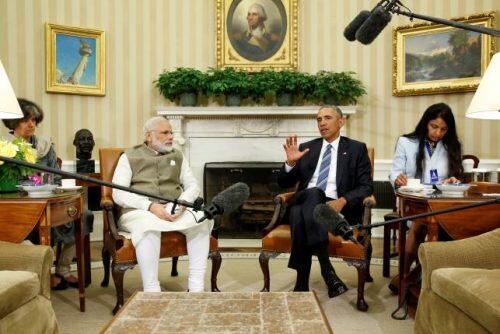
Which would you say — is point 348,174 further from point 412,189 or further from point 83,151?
point 83,151

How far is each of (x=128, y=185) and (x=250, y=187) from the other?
2591 mm

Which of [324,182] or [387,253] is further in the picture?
[387,253]

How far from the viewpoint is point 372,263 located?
4504mm

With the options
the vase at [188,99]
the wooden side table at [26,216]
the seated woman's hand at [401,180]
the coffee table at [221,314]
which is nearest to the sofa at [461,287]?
the coffee table at [221,314]

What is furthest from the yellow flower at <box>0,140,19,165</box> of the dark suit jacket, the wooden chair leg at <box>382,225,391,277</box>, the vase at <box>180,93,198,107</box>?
the vase at <box>180,93,198,107</box>

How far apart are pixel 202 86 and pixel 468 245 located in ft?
13.2

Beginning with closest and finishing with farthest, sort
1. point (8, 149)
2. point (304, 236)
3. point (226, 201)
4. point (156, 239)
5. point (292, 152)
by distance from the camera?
point (226, 201)
point (8, 149)
point (156, 239)
point (304, 236)
point (292, 152)

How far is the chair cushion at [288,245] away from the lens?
123 inches

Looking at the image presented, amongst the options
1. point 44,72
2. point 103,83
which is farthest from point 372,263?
point 44,72

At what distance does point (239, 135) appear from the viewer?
599cm

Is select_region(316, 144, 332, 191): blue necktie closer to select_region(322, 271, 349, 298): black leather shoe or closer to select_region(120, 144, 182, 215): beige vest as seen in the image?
select_region(322, 271, 349, 298): black leather shoe

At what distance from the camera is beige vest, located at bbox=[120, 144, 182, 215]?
3449mm

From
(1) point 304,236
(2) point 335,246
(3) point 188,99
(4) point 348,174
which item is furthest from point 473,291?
(3) point 188,99

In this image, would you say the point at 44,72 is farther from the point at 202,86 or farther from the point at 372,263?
the point at 372,263
